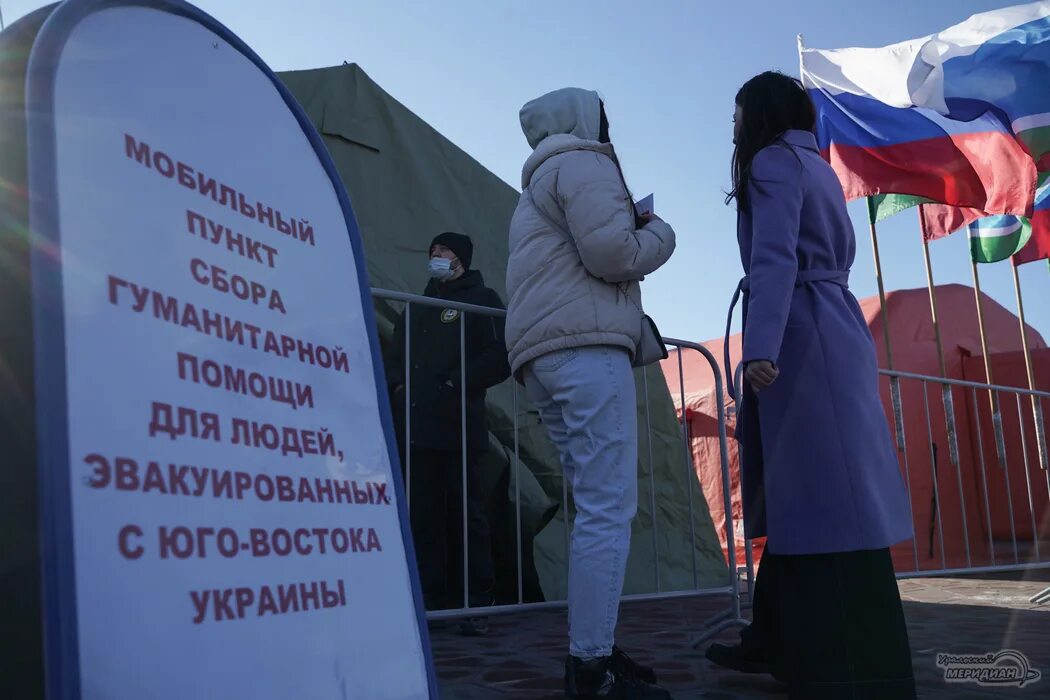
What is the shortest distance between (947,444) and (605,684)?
6075 mm

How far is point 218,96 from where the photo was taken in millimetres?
1252

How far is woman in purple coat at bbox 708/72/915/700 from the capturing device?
184cm

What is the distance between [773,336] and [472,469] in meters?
1.93

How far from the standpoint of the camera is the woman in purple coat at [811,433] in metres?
1.84

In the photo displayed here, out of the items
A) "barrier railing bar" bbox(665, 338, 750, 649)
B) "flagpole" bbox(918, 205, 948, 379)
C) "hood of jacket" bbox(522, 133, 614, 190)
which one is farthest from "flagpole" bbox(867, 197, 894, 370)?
"hood of jacket" bbox(522, 133, 614, 190)

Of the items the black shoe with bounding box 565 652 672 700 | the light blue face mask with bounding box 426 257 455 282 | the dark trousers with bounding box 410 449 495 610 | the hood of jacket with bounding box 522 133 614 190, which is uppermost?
the light blue face mask with bounding box 426 257 455 282

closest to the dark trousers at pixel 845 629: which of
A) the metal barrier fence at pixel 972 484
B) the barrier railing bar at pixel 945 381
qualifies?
the barrier railing bar at pixel 945 381

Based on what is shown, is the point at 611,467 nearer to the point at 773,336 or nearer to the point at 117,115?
the point at 773,336

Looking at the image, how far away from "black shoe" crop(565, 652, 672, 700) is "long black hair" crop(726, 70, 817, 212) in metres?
1.14

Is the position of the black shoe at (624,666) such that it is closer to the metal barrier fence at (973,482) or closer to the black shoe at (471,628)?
the black shoe at (471,628)

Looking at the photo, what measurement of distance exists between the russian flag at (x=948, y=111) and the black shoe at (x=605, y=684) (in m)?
5.80

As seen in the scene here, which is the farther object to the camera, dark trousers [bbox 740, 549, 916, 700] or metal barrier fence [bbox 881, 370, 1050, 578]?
metal barrier fence [bbox 881, 370, 1050, 578]

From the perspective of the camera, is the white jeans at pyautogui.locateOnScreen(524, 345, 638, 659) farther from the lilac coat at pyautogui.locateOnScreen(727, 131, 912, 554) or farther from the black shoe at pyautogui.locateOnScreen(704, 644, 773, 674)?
the black shoe at pyautogui.locateOnScreen(704, 644, 773, 674)

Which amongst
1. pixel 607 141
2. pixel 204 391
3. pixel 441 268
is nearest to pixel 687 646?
pixel 607 141
